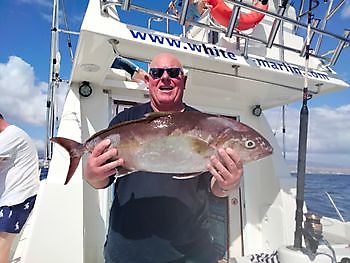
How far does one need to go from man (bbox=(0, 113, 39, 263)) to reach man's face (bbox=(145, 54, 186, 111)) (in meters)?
1.83

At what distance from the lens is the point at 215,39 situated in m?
3.66

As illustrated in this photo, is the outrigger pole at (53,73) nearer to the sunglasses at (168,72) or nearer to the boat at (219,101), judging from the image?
the boat at (219,101)

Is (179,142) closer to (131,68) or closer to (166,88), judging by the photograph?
(166,88)

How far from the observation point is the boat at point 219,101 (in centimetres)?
244

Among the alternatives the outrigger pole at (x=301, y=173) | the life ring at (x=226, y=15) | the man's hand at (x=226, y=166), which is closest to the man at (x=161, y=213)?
the man's hand at (x=226, y=166)

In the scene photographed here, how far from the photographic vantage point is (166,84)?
164 centimetres

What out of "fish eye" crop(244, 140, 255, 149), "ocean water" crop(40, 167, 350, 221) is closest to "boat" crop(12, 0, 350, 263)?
"ocean water" crop(40, 167, 350, 221)

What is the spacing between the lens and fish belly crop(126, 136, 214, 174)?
138 cm

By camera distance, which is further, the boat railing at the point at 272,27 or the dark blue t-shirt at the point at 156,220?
the boat railing at the point at 272,27

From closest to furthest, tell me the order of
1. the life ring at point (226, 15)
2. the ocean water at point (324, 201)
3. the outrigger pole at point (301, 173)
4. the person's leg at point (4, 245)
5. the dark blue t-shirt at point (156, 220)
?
the dark blue t-shirt at point (156, 220) → the outrigger pole at point (301, 173) → the person's leg at point (4, 245) → the life ring at point (226, 15) → the ocean water at point (324, 201)

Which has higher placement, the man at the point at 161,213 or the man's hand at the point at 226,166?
the man's hand at the point at 226,166

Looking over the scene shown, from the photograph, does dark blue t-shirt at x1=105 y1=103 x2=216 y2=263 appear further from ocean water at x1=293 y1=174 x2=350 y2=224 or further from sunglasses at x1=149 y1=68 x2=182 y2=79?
ocean water at x1=293 y1=174 x2=350 y2=224

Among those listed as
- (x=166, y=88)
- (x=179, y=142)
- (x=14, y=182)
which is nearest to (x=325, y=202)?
(x=14, y=182)

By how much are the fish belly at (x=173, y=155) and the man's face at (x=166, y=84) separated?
0.33 metres
